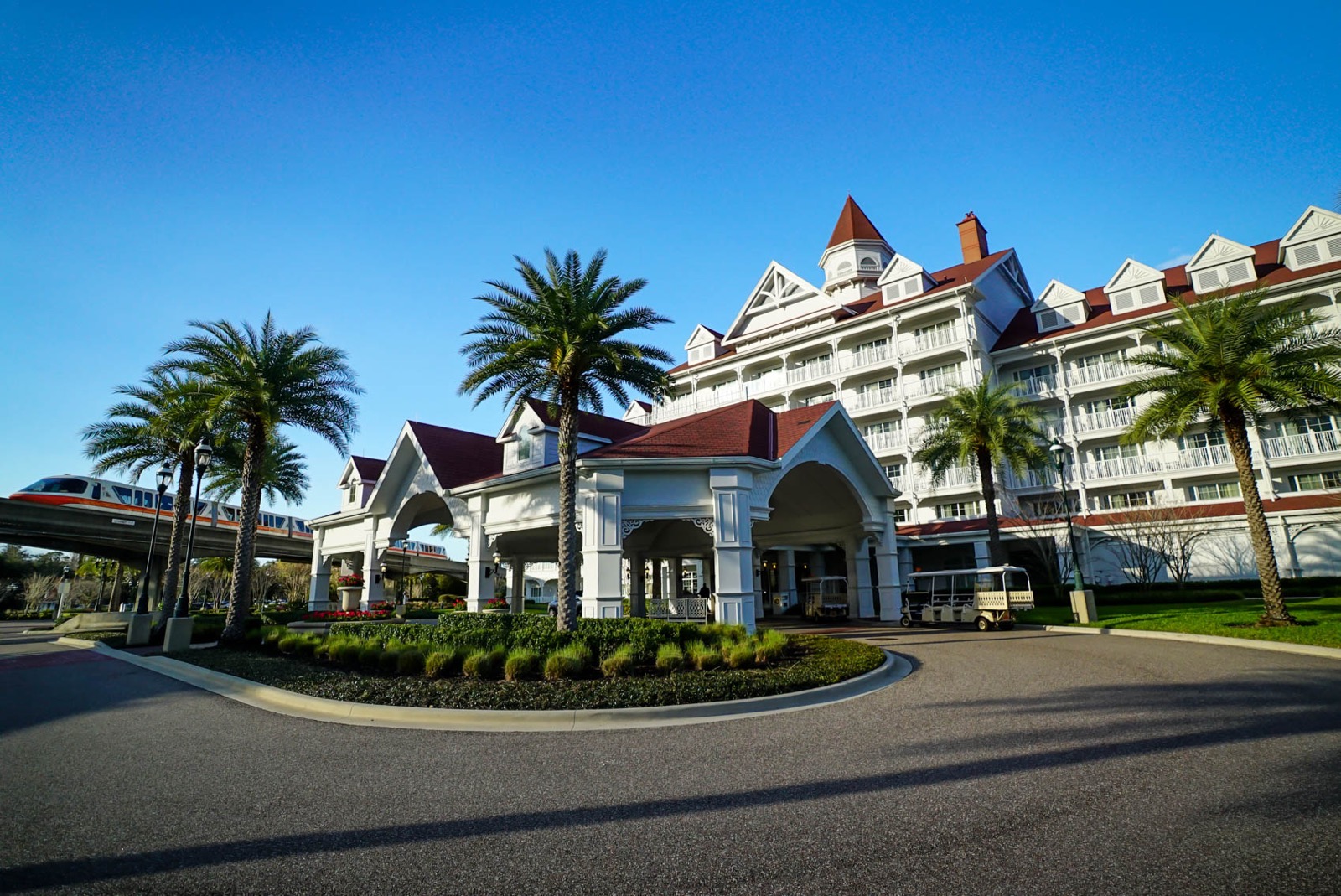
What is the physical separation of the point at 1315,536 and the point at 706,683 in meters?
36.2

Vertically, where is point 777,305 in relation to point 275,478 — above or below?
above

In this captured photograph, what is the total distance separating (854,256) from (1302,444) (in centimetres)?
3042

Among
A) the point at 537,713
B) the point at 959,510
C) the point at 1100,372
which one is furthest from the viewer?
the point at 959,510

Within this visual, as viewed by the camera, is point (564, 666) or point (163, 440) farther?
point (163, 440)

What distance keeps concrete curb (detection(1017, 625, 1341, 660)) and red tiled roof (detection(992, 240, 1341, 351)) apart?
22793 mm

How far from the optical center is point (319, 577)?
35625 millimetres

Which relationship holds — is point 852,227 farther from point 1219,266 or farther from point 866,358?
point 1219,266

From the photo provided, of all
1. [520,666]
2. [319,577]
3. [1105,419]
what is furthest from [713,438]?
[1105,419]

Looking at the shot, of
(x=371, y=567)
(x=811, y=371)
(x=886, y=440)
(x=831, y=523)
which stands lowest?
(x=371, y=567)

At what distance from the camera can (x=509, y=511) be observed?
23.0m

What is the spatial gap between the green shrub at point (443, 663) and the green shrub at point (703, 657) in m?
4.66

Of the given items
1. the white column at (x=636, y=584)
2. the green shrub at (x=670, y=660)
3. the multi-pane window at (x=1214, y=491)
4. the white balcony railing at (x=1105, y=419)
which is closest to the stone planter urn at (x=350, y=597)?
the white column at (x=636, y=584)

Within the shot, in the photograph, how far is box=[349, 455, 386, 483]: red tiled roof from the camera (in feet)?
104

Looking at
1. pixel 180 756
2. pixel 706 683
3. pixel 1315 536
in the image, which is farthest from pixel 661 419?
pixel 180 756
